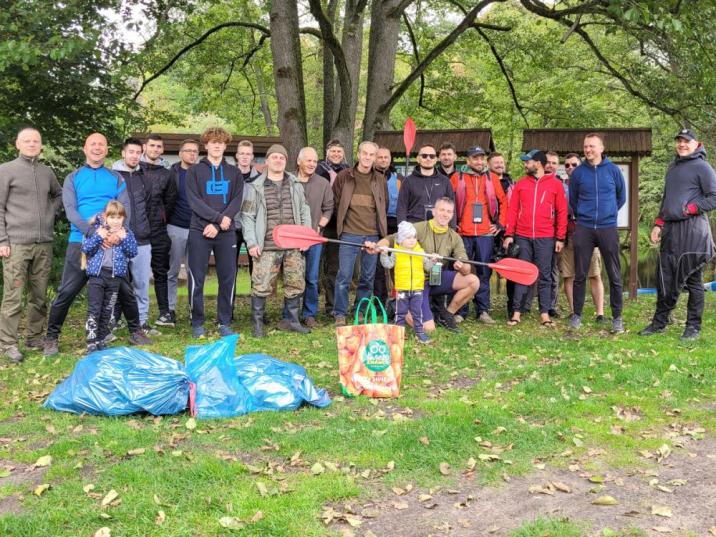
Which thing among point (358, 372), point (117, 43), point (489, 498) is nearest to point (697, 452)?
point (489, 498)

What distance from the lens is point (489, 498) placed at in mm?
3691

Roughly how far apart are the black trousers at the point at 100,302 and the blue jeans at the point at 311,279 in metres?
1.98

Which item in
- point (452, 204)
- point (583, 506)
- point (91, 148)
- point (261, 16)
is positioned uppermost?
point (261, 16)

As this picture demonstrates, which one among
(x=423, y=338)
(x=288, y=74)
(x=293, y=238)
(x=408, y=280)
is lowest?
(x=423, y=338)

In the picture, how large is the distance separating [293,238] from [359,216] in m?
1.19

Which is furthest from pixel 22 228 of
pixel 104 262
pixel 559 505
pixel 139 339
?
pixel 559 505

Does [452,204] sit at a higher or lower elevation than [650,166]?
lower

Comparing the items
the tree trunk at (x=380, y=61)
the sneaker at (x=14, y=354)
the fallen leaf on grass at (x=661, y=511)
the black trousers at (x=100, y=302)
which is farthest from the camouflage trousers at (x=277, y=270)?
the fallen leaf on grass at (x=661, y=511)

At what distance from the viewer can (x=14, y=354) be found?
21.5ft

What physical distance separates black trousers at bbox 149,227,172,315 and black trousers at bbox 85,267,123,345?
136 centimetres

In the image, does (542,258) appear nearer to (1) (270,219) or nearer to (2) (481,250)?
(2) (481,250)

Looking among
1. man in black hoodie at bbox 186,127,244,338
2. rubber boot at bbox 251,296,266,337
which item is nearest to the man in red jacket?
rubber boot at bbox 251,296,266,337

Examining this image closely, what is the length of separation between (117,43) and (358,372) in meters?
6.09

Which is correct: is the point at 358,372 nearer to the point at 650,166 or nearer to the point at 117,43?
the point at 117,43
